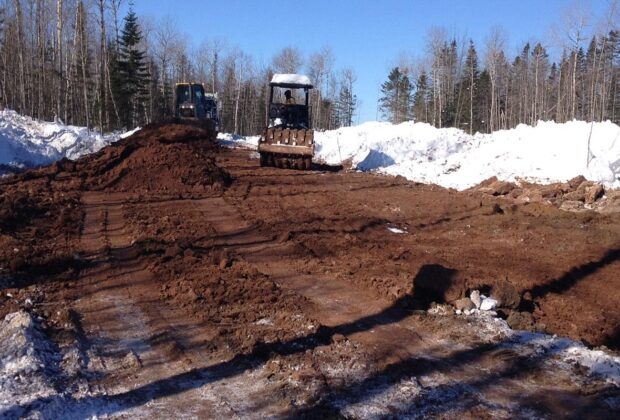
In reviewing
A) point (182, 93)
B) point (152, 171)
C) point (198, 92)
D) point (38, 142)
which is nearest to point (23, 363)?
point (152, 171)

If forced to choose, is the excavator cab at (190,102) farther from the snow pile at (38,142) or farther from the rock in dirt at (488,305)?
the rock in dirt at (488,305)

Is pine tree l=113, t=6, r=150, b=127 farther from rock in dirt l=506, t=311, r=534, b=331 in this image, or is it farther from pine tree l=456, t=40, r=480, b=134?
rock in dirt l=506, t=311, r=534, b=331

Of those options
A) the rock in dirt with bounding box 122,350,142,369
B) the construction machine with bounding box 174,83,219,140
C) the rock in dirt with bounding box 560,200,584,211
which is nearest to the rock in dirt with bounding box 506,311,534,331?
the rock in dirt with bounding box 122,350,142,369

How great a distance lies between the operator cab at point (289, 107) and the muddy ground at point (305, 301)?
8505mm

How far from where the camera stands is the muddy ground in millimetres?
4836

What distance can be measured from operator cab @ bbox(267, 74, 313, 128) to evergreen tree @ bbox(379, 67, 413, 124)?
54.5 metres

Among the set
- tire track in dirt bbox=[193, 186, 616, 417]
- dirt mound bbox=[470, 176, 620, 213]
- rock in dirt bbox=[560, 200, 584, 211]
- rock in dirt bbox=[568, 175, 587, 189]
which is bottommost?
tire track in dirt bbox=[193, 186, 616, 417]

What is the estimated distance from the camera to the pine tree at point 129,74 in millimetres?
53250

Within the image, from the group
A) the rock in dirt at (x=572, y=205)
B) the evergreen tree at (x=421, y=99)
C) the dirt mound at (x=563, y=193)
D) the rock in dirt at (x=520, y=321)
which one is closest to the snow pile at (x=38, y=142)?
the dirt mound at (x=563, y=193)

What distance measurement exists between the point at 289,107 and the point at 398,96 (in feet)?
187

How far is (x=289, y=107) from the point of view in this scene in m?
22.6

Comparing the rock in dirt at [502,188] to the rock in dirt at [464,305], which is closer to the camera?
the rock in dirt at [464,305]

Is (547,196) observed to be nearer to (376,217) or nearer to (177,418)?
(376,217)

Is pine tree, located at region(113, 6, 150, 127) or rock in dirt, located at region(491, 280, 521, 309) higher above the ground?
pine tree, located at region(113, 6, 150, 127)
